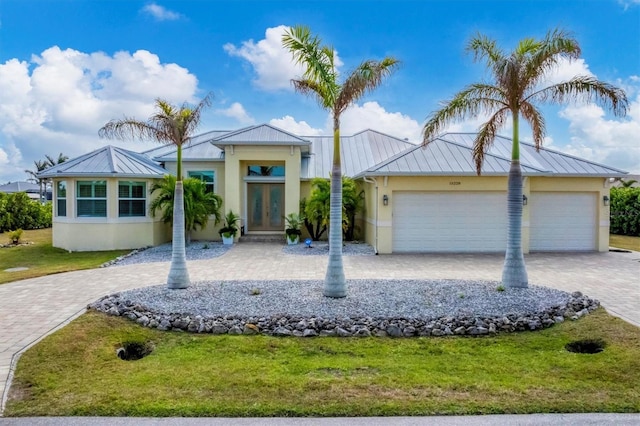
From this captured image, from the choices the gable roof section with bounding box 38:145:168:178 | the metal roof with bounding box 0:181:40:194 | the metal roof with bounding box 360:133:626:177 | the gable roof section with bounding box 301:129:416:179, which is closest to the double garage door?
the metal roof with bounding box 360:133:626:177

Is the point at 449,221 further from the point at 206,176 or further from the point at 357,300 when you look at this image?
the point at 206,176

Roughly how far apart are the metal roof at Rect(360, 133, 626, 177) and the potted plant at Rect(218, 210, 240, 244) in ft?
21.1

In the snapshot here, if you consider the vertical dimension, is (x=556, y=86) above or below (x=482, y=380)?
above

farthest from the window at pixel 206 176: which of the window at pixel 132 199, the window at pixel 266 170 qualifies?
the window at pixel 132 199

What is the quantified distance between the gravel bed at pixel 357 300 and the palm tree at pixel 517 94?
0.92 m

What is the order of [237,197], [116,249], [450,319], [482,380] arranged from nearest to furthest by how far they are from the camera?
[482,380] → [450,319] → [116,249] → [237,197]

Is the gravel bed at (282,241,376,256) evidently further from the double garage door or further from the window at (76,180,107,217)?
the window at (76,180,107,217)

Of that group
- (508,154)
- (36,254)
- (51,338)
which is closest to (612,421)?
(51,338)

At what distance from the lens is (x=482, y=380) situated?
16.6 ft

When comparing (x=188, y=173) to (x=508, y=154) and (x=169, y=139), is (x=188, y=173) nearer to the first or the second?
(x=169, y=139)

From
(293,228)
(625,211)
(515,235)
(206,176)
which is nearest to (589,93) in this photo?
Result: (515,235)

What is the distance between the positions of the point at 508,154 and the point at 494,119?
8.77m

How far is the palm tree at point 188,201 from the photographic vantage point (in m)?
16.3

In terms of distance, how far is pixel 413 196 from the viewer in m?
15.6
